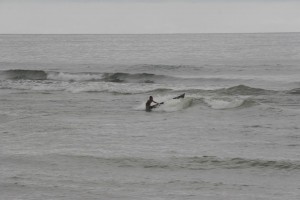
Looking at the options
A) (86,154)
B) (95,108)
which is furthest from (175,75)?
(86,154)

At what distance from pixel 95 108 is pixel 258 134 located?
10.2 metres

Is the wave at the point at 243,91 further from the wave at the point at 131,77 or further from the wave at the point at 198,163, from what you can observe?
the wave at the point at 198,163

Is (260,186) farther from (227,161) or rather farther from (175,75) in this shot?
(175,75)

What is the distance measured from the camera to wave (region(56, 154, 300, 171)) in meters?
16.0

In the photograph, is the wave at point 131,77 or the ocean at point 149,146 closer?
the ocean at point 149,146

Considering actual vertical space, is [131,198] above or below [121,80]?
below

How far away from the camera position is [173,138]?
2028 centimetres

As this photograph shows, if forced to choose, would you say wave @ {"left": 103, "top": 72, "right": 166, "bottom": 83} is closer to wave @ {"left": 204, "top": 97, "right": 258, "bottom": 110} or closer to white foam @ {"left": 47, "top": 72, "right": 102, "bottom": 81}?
A: white foam @ {"left": 47, "top": 72, "right": 102, "bottom": 81}

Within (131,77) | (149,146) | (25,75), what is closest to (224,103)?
(149,146)

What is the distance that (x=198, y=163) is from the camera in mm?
16484

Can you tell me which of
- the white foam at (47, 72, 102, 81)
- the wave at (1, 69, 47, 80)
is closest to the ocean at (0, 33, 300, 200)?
the white foam at (47, 72, 102, 81)

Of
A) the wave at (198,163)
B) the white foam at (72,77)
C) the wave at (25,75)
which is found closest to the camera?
the wave at (198,163)

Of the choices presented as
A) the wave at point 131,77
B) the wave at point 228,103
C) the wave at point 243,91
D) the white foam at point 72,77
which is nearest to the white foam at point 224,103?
the wave at point 228,103

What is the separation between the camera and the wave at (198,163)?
15984mm
